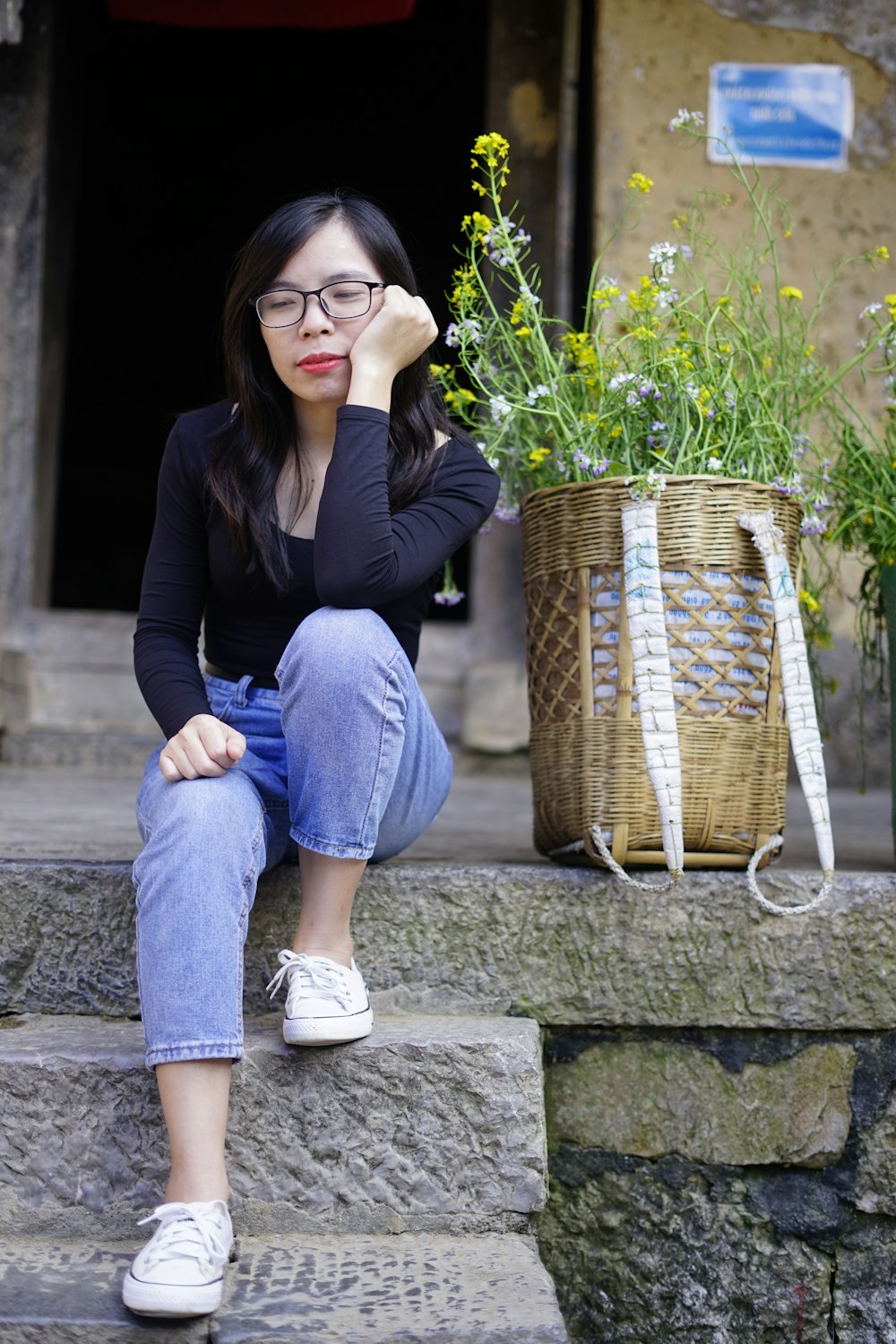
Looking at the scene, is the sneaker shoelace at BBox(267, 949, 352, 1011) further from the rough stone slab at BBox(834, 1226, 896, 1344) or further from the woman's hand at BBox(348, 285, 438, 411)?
the rough stone slab at BBox(834, 1226, 896, 1344)

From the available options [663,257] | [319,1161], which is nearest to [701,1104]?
[319,1161]

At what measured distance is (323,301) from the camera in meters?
1.65

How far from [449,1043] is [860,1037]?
59cm

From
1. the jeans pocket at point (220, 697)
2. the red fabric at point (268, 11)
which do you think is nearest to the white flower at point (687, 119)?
the jeans pocket at point (220, 697)

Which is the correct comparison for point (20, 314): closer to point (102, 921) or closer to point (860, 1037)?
point (102, 921)

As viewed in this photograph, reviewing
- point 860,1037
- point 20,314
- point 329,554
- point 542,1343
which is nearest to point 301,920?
point 329,554

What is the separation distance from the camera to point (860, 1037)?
5.73 feet

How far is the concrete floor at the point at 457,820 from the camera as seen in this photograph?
2021 millimetres

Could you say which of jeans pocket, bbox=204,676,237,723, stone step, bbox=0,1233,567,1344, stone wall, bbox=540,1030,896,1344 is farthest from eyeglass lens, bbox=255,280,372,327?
stone step, bbox=0,1233,567,1344

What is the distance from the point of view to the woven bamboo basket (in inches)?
65.6

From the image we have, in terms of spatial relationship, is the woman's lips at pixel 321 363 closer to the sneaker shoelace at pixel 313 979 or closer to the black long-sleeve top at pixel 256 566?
the black long-sleeve top at pixel 256 566

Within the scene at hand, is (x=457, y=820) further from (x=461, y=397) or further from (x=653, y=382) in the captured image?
(x=653, y=382)

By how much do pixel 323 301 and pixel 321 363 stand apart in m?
0.08

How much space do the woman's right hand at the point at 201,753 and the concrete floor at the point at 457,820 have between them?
0.33 m
